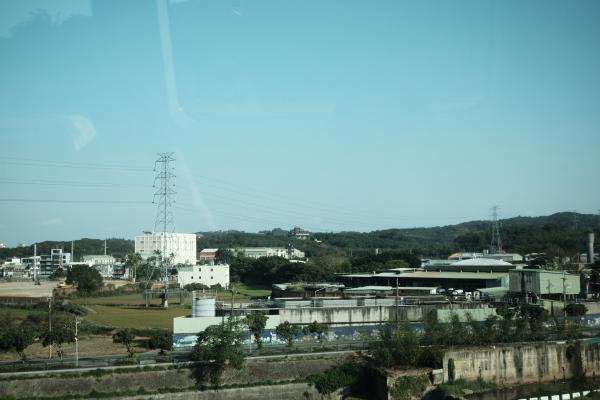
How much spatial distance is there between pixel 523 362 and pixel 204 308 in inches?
704

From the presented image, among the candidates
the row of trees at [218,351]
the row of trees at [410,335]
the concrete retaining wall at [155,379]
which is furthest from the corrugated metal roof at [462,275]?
the row of trees at [218,351]

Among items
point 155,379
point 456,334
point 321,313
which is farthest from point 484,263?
point 155,379

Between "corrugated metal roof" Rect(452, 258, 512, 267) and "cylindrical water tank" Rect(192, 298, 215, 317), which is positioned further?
"corrugated metal roof" Rect(452, 258, 512, 267)

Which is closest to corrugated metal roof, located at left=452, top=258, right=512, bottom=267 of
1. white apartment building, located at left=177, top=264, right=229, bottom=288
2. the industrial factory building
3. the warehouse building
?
the warehouse building

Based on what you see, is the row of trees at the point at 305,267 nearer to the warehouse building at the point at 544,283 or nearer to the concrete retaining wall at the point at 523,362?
the warehouse building at the point at 544,283

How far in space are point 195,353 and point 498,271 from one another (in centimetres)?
4533

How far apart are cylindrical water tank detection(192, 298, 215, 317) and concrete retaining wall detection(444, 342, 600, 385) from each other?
13849 mm

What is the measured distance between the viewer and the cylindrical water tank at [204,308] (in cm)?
3334

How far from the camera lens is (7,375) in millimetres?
23438

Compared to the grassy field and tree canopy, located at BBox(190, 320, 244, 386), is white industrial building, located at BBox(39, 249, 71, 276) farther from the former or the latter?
tree canopy, located at BBox(190, 320, 244, 386)

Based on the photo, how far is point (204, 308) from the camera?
1313 inches

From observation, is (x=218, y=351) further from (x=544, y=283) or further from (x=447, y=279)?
(x=447, y=279)

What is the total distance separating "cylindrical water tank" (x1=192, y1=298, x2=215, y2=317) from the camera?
33344mm

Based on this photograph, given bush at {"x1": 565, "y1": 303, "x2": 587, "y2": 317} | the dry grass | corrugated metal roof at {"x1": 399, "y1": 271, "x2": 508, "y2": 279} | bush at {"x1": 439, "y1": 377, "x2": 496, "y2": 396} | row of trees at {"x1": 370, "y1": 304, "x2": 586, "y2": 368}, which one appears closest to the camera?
bush at {"x1": 439, "y1": 377, "x2": 496, "y2": 396}
